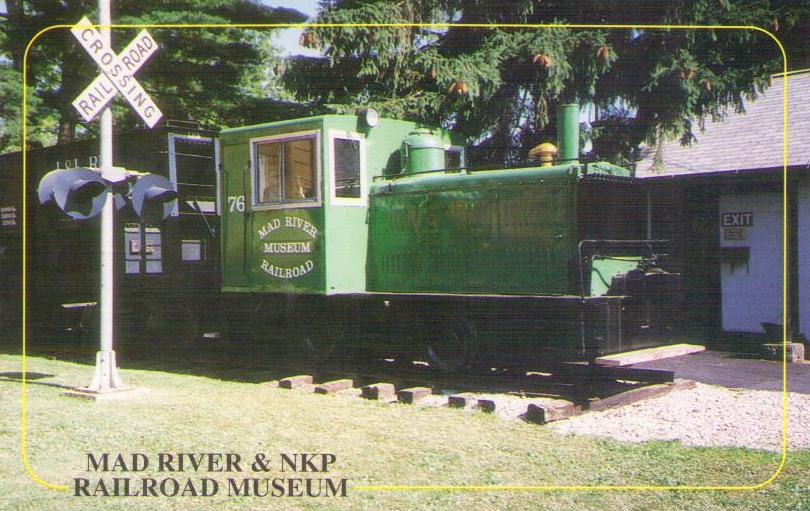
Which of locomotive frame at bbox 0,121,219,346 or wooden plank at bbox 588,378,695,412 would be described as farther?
locomotive frame at bbox 0,121,219,346

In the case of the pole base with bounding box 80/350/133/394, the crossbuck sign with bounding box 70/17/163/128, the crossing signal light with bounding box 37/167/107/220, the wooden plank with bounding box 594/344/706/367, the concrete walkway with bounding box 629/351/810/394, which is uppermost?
the crossbuck sign with bounding box 70/17/163/128

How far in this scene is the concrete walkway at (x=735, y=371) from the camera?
893cm

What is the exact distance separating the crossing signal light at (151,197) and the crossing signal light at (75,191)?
11.8 inches

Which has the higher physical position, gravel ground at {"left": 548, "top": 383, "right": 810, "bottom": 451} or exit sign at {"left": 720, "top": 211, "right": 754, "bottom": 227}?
exit sign at {"left": 720, "top": 211, "right": 754, "bottom": 227}

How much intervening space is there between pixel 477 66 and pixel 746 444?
24.9 ft

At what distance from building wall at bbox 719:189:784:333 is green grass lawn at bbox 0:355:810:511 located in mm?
8399

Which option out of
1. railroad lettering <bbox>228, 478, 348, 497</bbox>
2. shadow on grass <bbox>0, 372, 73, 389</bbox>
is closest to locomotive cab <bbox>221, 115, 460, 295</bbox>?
shadow on grass <bbox>0, 372, 73, 389</bbox>

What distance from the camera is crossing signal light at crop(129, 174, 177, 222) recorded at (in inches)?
292

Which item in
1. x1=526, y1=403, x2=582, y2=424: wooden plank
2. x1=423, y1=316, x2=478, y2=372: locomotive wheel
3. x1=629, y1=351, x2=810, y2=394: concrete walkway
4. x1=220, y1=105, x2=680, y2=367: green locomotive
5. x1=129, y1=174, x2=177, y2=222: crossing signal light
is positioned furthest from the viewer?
x1=629, y1=351, x2=810, y2=394: concrete walkway

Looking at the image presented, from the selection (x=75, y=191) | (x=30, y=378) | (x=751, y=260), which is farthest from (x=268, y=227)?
(x=751, y=260)

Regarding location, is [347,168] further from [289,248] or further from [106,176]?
[106,176]

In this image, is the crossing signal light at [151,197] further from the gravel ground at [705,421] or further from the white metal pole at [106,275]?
the gravel ground at [705,421]

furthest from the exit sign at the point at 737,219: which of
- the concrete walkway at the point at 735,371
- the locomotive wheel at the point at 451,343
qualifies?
the locomotive wheel at the point at 451,343

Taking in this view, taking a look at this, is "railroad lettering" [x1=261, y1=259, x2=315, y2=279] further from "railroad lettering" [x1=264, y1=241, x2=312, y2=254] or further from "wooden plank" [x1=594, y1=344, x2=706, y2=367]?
"wooden plank" [x1=594, y1=344, x2=706, y2=367]
